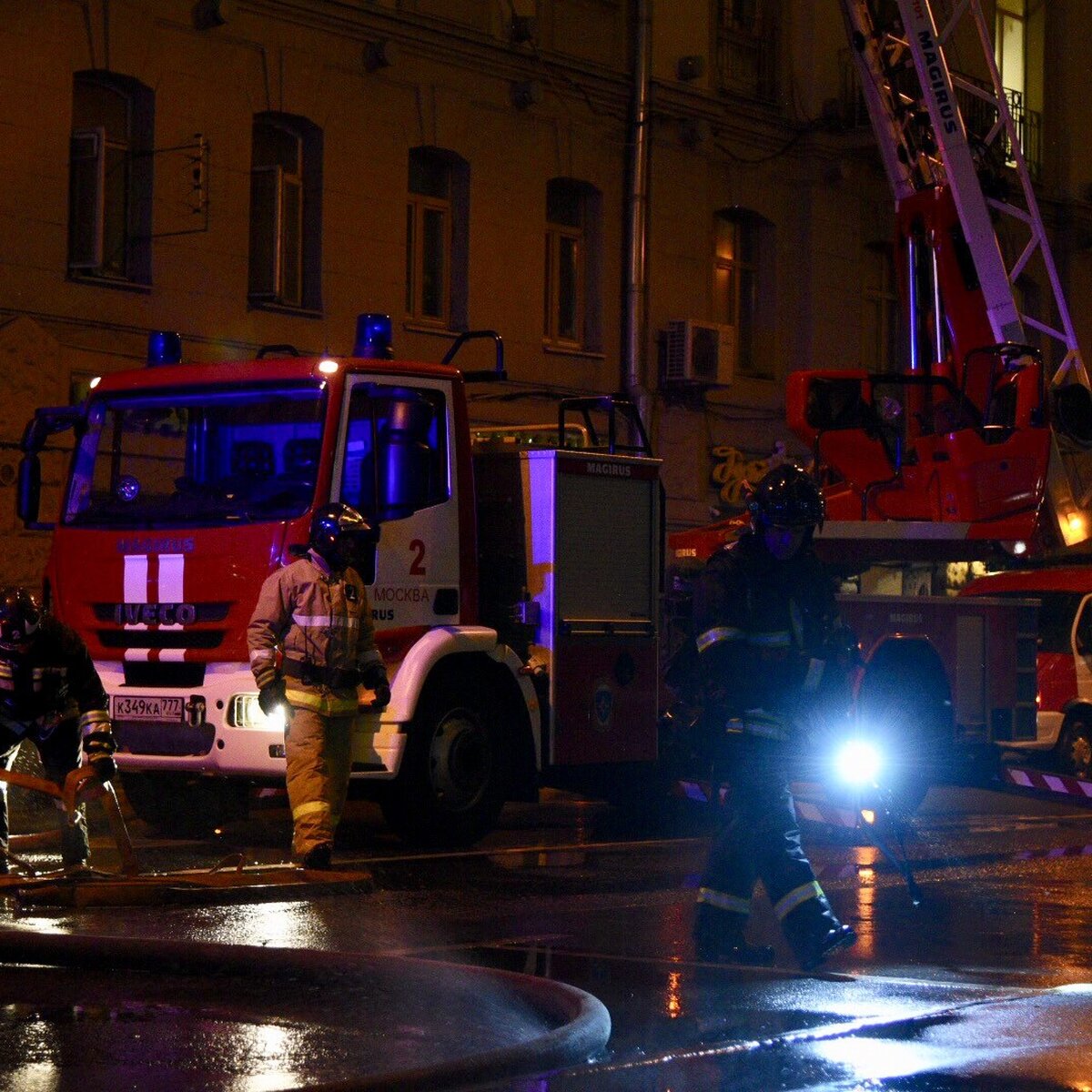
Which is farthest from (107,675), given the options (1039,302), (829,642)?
(1039,302)

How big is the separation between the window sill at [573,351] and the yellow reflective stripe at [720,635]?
618 inches

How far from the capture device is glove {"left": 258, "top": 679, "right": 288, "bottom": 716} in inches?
417

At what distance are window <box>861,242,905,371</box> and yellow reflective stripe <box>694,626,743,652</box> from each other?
20.4m

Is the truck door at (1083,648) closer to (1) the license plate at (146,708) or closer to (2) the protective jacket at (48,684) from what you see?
(1) the license plate at (146,708)

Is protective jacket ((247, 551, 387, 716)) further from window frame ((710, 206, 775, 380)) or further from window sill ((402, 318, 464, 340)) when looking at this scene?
window frame ((710, 206, 775, 380))

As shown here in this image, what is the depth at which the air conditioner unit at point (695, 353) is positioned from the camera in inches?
959

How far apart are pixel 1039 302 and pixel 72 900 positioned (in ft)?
77.0

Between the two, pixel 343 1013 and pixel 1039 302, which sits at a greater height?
pixel 1039 302

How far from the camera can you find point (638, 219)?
24234mm

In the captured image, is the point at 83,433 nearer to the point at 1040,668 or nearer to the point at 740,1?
the point at 1040,668

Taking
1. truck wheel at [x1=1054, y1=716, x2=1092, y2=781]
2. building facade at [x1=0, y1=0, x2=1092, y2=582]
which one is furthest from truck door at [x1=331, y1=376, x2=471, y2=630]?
truck wheel at [x1=1054, y1=716, x2=1092, y2=781]

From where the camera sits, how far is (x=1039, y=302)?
99.7 ft

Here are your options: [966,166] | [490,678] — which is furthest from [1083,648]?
[490,678]

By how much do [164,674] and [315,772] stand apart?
5.75 ft
